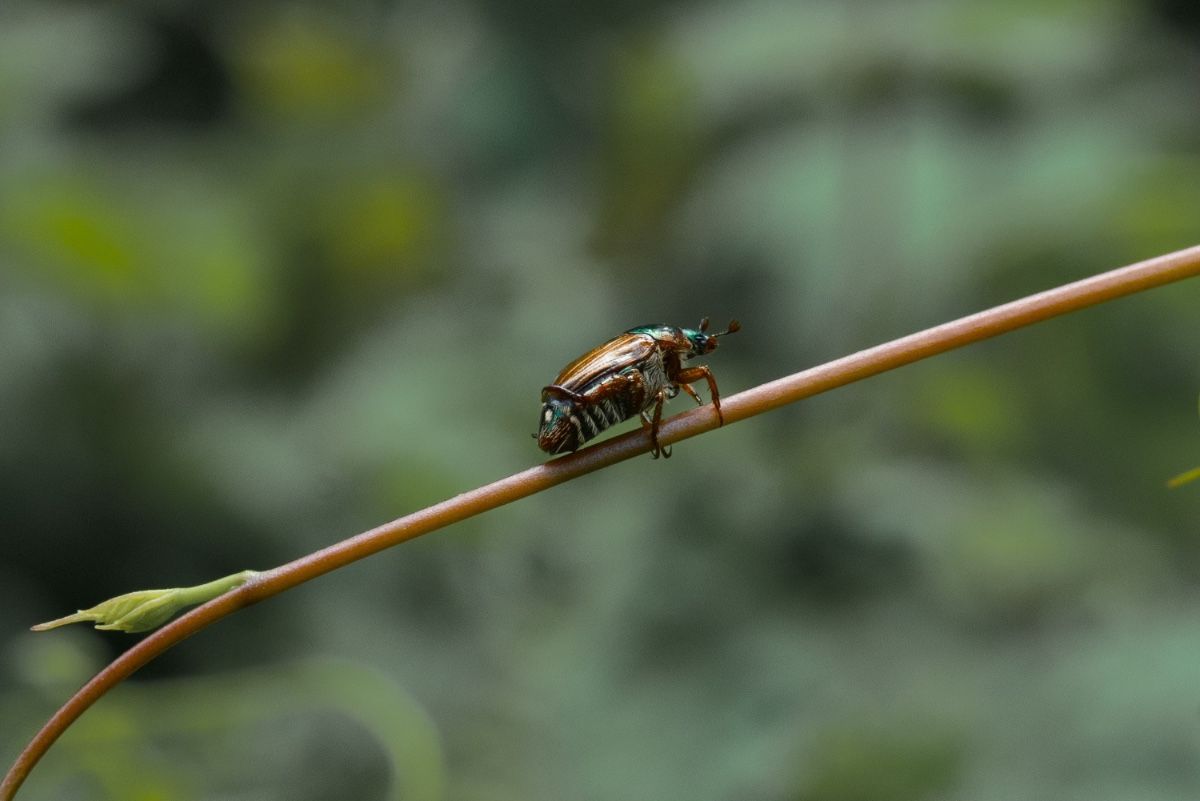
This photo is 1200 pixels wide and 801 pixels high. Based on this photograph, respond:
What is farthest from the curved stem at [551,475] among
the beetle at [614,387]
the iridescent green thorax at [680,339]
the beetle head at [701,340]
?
the beetle head at [701,340]

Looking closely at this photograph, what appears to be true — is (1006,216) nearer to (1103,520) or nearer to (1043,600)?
(1103,520)

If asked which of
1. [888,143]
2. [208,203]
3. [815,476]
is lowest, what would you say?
[815,476]

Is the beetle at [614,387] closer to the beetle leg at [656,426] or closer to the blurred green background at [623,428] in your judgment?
the beetle leg at [656,426]

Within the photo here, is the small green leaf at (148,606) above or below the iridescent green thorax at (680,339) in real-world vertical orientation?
below

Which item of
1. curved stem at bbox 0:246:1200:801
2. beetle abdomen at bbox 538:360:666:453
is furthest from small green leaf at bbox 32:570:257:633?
beetle abdomen at bbox 538:360:666:453

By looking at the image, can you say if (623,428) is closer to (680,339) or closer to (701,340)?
(701,340)

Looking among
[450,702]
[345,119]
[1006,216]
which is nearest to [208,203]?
[345,119]
